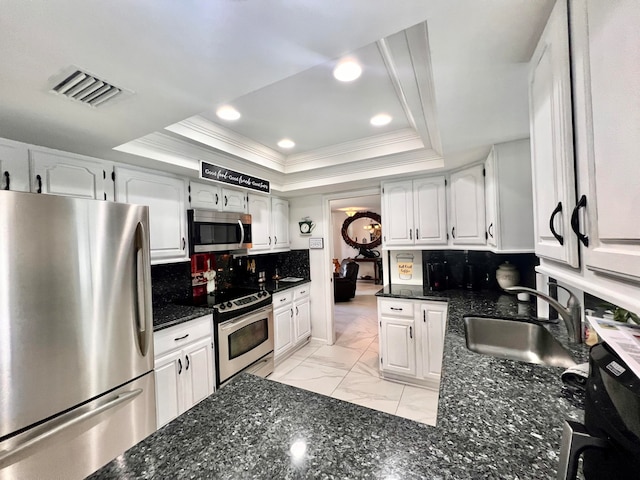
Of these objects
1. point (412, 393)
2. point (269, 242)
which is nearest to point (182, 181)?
point (269, 242)

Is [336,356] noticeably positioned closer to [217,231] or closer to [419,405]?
[419,405]

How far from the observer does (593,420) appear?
1.90 feet

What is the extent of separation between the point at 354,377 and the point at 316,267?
156cm

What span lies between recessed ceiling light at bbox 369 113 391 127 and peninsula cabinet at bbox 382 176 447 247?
89 cm

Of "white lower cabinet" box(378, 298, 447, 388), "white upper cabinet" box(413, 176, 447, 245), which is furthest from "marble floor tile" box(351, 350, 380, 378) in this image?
"white upper cabinet" box(413, 176, 447, 245)

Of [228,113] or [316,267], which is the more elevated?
[228,113]

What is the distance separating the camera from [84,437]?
1.31 metres

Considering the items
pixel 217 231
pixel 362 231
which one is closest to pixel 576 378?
pixel 217 231

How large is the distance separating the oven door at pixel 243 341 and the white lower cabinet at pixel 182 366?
96 millimetres

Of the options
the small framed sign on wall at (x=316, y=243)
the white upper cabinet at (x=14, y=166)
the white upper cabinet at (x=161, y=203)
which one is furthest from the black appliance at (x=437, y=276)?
the white upper cabinet at (x=14, y=166)

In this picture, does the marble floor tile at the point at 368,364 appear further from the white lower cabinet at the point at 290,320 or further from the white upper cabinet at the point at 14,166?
the white upper cabinet at the point at 14,166

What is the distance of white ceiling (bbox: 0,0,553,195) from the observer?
808 mm

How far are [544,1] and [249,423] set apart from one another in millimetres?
1571

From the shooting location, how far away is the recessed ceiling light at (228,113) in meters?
1.95
